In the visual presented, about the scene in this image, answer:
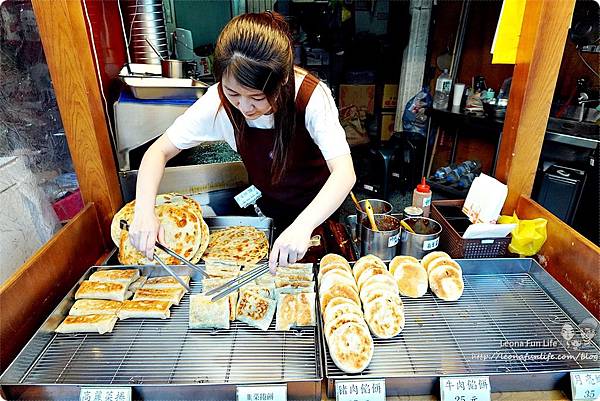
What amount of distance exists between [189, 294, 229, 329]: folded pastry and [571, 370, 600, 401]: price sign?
109cm

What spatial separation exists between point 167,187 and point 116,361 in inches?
45.7

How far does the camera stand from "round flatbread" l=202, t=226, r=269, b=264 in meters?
1.68

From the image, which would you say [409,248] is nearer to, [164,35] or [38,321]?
[38,321]

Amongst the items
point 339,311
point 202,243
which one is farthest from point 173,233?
point 339,311

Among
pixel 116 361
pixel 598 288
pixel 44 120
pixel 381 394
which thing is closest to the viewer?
pixel 381 394

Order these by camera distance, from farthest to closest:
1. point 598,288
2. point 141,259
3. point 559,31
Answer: point 141,259, point 559,31, point 598,288

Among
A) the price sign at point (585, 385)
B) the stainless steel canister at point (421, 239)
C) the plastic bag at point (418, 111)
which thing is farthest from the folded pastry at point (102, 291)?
the plastic bag at point (418, 111)

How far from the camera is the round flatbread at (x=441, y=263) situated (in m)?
1.47

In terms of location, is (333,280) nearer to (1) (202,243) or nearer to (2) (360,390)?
(2) (360,390)

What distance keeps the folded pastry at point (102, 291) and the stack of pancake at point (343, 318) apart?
0.76 metres

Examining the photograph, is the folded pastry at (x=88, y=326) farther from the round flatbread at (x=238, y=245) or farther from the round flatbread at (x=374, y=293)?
the round flatbread at (x=374, y=293)

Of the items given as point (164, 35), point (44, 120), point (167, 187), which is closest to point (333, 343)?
point (167, 187)

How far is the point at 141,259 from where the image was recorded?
1652mm

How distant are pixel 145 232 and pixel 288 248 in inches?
23.1
